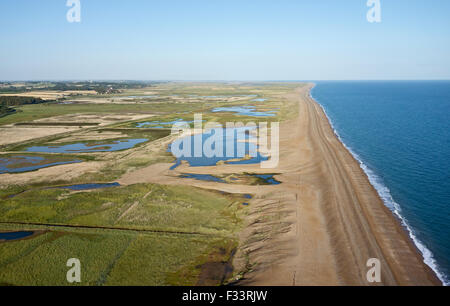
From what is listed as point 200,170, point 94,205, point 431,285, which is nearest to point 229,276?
point 431,285

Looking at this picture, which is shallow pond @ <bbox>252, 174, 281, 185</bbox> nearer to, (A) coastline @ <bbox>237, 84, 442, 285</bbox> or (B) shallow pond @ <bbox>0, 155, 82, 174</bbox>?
(A) coastline @ <bbox>237, 84, 442, 285</bbox>

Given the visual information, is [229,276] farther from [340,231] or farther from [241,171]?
[241,171]

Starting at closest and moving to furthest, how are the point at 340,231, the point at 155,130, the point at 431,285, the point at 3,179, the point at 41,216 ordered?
1. the point at 431,285
2. the point at 340,231
3. the point at 41,216
4. the point at 3,179
5. the point at 155,130

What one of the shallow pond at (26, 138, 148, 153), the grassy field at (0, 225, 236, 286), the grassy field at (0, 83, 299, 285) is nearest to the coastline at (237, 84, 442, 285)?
the grassy field at (0, 83, 299, 285)

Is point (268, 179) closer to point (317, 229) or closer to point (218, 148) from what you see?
point (317, 229)

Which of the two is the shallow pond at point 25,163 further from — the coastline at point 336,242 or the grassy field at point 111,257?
the coastline at point 336,242

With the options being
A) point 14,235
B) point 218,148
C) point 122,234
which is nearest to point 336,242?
point 122,234

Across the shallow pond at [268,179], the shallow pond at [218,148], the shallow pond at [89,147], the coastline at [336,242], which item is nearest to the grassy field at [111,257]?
the coastline at [336,242]
